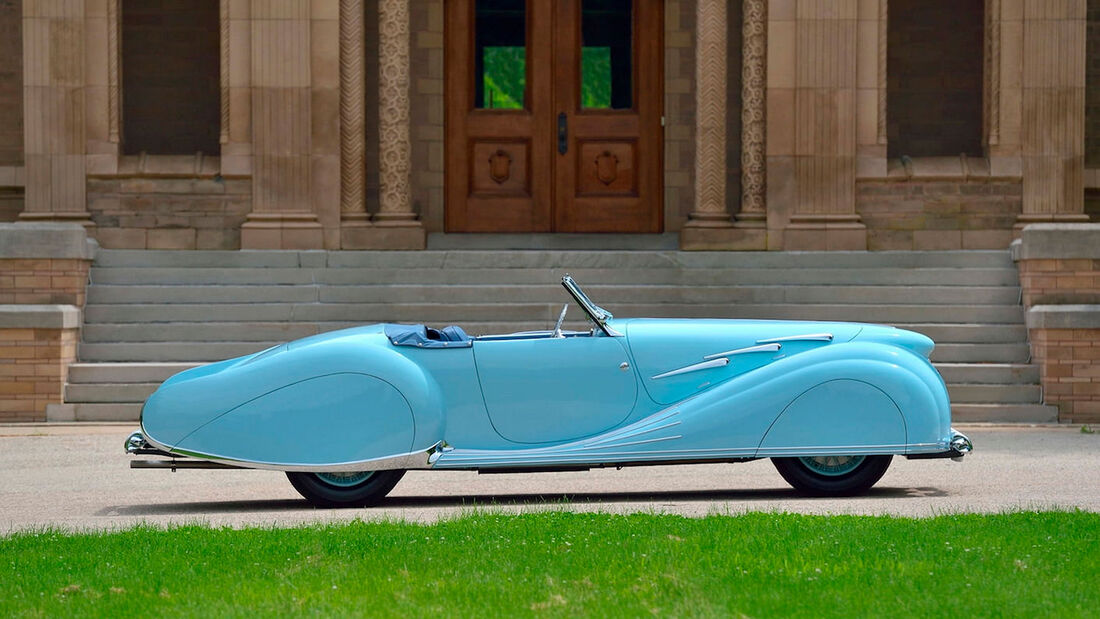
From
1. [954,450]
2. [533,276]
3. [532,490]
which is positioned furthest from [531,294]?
[954,450]

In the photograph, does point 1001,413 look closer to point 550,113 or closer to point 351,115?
point 550,113

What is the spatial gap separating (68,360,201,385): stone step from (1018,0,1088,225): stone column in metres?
9.46

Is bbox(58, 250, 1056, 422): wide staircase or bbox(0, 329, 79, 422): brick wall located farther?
bbox(58, 250, 1056, 422): wide staircase

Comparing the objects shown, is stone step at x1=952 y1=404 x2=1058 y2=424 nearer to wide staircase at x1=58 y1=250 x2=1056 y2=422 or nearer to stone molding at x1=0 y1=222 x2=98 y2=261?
wide staircase at x1=58 y1=250 x2=1056 y2=422

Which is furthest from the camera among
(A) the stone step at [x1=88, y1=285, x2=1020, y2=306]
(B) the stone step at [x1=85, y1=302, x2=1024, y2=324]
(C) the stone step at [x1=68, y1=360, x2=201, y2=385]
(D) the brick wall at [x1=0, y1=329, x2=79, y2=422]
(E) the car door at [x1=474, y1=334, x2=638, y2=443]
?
(A) the stone step at [x1=88, y1=285, x2=1020, y2=306]

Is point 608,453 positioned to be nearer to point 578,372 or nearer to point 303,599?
point 578,372

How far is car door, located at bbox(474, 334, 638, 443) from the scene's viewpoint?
8.64 meters

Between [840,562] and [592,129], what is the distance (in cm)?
1282

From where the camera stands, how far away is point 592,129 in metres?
18.7

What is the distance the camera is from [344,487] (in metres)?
8.67

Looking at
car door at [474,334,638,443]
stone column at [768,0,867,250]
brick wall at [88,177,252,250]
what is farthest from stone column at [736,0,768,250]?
car door at [474,334,638,443]

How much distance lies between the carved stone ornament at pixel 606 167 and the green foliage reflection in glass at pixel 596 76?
0.60 m

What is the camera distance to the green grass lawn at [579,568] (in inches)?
222

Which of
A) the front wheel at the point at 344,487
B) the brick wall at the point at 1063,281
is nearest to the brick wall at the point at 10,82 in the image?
the brick wall at the point at 1063,281
